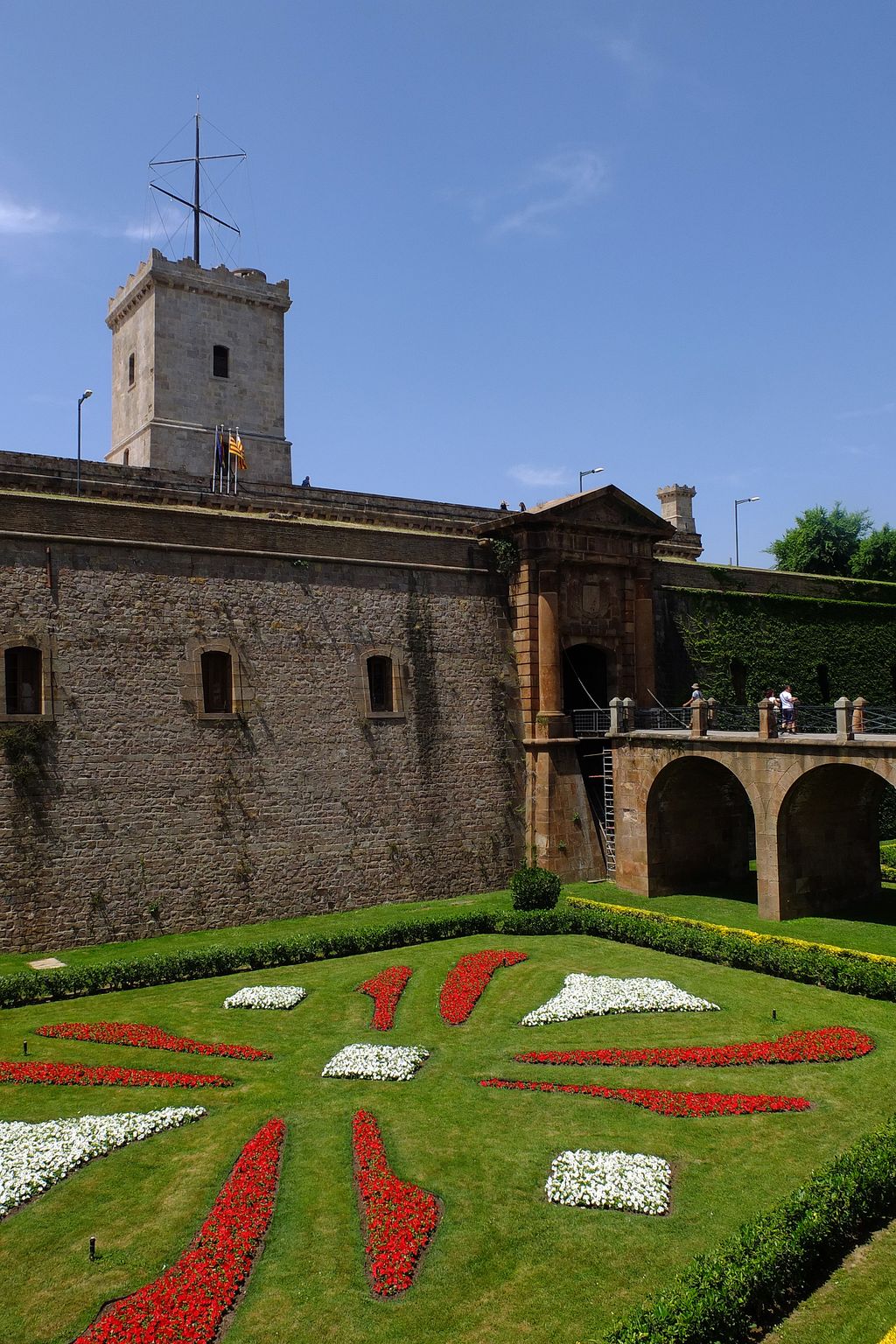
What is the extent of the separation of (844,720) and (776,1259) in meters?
13.7

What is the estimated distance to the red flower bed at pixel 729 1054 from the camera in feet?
47.5

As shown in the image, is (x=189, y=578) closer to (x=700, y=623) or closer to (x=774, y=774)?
(x=774, y=774)

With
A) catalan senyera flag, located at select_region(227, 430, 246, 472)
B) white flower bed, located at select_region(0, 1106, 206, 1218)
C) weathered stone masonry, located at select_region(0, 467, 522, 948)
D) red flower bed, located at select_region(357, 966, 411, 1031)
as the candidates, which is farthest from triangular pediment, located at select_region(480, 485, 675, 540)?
white flower bed, located at select_region(0, 1106, 206, 1218)

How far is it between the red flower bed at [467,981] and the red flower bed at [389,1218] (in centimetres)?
483

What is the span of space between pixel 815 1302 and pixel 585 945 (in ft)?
38.8

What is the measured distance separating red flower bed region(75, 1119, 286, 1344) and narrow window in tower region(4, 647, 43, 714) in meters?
12.0

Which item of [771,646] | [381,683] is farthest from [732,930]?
[771,646]

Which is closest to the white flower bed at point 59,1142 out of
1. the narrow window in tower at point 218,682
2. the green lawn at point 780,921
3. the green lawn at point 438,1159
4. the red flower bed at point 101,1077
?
the green lawn at point 438,1159

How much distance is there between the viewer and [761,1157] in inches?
457

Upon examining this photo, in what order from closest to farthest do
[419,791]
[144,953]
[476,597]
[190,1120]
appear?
[190,1120]
[144,953]
[419,791]
[476,597]

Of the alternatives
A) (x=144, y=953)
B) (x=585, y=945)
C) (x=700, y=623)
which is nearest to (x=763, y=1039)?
(x=585, y=945)

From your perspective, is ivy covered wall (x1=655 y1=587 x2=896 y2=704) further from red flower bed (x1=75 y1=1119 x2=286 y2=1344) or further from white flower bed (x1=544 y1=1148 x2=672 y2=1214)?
red flower bed (x1=75 y1=1119 x2=286 y2=1344)

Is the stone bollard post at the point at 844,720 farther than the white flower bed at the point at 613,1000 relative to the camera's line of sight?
Yes

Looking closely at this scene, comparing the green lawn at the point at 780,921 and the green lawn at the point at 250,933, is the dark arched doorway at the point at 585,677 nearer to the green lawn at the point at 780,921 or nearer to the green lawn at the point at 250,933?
the green lawn at the point at 780,921
